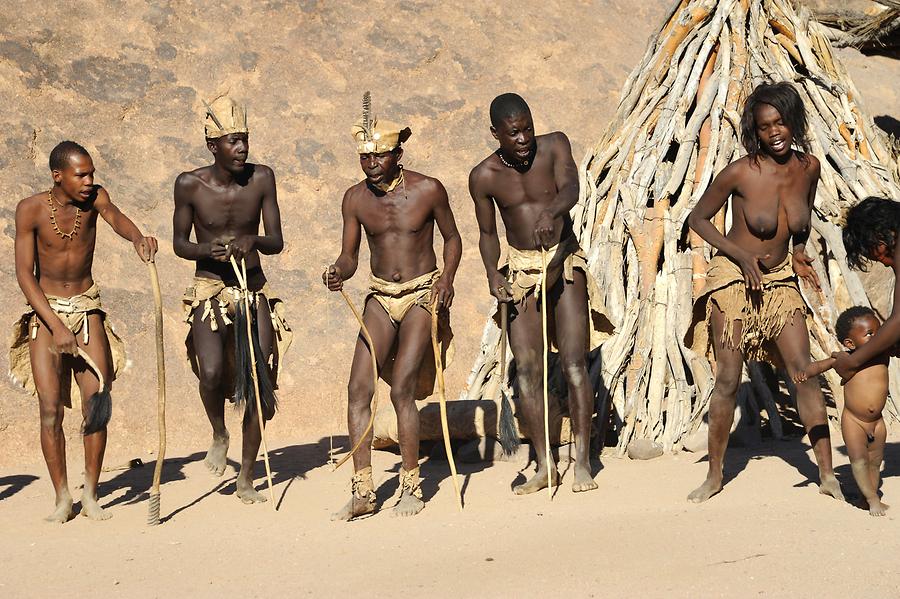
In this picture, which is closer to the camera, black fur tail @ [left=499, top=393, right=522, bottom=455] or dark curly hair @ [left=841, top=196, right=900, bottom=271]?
dark curly hair @ [left=841, top=196, right=900, bottom=271]

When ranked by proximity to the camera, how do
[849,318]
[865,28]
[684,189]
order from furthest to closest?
[865,28] → [684,189] → [849,318]

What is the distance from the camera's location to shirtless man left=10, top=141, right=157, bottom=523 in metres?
5.39

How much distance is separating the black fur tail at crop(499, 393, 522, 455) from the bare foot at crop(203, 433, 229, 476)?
1.65 m

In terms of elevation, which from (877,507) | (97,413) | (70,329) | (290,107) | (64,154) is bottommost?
(877,507)

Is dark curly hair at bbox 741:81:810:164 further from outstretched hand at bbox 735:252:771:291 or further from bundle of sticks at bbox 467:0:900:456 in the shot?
bundle of sticks at bbox 467:0:900:456

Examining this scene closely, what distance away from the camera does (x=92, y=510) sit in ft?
17.7

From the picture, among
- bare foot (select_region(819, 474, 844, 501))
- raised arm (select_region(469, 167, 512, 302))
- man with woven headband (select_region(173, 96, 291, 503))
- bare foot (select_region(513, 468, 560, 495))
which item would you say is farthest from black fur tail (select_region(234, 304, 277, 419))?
bare foot (select_region(819, 474, 844, 501))

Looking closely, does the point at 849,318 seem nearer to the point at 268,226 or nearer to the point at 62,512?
the point at 268,226

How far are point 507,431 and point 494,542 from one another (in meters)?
1.87

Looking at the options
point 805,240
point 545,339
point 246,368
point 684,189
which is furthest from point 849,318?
point 246,368

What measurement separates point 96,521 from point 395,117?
7.11 m

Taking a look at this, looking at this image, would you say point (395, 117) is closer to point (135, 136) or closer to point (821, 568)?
point (135, 136)

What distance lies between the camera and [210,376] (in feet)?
19.3

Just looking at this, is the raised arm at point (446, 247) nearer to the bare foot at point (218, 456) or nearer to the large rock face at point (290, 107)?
the bare foot at point (218, 456)
